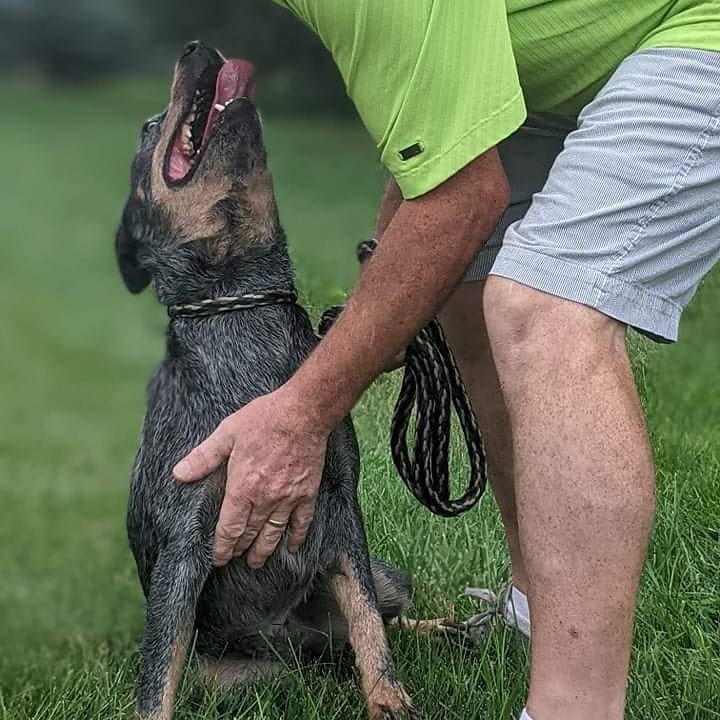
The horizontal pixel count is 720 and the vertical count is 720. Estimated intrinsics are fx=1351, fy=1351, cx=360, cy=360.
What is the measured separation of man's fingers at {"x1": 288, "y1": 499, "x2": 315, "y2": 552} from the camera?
A: 3.03m

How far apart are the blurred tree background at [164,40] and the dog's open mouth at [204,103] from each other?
46.1 ft

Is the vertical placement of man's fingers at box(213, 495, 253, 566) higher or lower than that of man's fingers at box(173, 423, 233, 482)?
lower

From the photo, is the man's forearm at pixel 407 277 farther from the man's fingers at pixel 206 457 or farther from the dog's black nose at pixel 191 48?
the dog's black nose at pixel 191 48

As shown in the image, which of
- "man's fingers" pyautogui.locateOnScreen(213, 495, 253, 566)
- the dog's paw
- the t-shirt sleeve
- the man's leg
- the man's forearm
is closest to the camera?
the man's leg

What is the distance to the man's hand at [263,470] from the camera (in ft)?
9.27

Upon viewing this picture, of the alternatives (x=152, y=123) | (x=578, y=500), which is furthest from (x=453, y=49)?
(x=152, y=123)

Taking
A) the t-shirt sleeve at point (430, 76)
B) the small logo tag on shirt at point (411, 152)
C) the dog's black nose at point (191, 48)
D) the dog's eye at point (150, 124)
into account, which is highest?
the t-shirt sleeve at point (430, 76)

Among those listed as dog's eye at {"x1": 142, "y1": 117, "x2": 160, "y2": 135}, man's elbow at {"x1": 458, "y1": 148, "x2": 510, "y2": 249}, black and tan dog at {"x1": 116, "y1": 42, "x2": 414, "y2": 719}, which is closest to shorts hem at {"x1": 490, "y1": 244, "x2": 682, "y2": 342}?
man's elbow at {"x1": 458, "y1": 148, "x2": 510, "y2": 249}

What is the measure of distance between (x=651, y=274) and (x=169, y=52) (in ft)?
63.6

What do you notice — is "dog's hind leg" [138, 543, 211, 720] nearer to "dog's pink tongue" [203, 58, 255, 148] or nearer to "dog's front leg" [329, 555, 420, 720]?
"dog's front leg" [329, 555, 420, 720]

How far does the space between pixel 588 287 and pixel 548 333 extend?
11 centimetres

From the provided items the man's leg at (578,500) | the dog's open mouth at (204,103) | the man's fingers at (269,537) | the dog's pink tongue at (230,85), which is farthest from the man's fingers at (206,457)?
the dog's pink tongue at (230,85)

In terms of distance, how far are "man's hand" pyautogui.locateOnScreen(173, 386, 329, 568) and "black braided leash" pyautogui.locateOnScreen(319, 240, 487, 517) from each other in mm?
601

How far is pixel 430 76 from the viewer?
2512 mm
